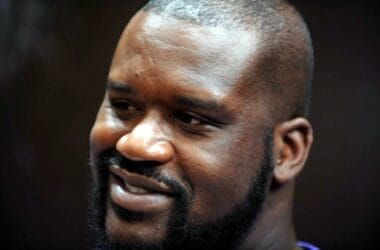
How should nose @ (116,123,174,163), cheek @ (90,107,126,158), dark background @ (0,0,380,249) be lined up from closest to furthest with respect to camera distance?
nose @ (116,123,174,163) → cheek @ (90,107,126,158) → dark background @ (0,0,380,249)

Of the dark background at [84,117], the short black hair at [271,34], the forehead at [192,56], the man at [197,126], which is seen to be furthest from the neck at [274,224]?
the dark background at [84,117]

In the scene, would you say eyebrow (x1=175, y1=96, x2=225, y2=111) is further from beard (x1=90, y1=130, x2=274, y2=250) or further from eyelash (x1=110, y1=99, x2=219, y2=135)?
beard (x1=90, y1=130, x2=274, y2=250)


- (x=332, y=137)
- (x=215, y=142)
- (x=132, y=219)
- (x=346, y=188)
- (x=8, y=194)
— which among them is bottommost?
(x=8, y=194)

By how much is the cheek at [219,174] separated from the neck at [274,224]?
11cm

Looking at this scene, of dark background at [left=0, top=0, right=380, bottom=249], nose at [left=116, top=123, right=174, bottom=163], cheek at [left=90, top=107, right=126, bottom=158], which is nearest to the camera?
nose at [left=116, top=123, right=174, bottom=163]

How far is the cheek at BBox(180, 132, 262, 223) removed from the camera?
1.17m

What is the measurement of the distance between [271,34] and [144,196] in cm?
42

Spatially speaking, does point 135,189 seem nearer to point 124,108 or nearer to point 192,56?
point 124,108

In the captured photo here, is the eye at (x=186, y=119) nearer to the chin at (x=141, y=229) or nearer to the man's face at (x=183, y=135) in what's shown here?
the man's face at (x=183, y=135)

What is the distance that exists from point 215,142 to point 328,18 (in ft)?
2.48

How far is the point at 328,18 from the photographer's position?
69.3 inches

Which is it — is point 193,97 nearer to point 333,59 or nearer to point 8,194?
point 333,59

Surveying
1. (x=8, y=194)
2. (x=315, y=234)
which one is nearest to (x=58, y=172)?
(x=8, y=194)

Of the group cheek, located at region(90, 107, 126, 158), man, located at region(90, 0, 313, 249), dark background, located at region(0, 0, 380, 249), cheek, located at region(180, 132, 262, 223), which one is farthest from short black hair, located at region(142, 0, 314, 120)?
dark background, located at region(0, 0, 380, 249)
